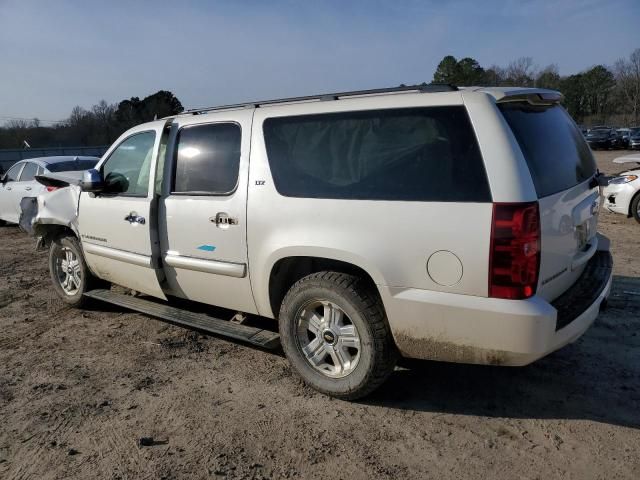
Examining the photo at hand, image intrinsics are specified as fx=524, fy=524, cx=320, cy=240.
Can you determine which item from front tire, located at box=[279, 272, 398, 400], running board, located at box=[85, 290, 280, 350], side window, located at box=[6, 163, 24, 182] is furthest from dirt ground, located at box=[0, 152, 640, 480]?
side window, located at box=[6, 163, 24, 182]

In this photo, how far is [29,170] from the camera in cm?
1061

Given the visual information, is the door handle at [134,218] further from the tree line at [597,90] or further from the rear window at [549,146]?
the tree line at [597,90]

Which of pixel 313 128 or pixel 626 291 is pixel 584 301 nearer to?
pixel 313 128

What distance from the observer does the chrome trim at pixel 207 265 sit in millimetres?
3865

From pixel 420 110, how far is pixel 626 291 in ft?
11.9

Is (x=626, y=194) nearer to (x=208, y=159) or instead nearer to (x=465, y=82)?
(x=208, y=159)

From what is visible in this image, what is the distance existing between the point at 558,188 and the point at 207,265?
2.52 metres

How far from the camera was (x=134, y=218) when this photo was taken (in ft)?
14.8

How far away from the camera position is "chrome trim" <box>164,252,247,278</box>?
3865 mm

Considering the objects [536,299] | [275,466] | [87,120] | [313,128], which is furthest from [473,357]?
[87,120]

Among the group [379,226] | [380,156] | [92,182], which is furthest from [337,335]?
[92,182]

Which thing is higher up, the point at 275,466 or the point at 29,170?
the point at 29,170

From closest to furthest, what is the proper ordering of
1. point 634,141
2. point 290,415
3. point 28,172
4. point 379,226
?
point 379,226
point 290,415
point 28,172
point 634,141

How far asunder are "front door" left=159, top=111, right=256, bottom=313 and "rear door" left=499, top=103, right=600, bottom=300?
191 centimetres
